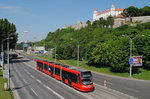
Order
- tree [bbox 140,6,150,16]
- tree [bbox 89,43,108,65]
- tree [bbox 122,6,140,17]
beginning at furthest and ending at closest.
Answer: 1. tree [bbox 122,6,140,17]
2. tree [bbox 140,6,150,16]
3. tree [bbox 89,43,108,65]

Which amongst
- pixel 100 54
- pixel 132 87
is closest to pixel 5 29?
pixel 100 54

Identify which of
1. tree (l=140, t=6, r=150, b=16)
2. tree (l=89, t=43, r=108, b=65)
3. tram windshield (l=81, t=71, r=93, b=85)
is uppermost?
tree (l=140, t=6, r=150, b=16)

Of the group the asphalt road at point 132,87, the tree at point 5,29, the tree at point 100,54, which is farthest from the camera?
the tree at point 5,29

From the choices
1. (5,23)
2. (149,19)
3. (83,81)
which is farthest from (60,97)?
(149,19)

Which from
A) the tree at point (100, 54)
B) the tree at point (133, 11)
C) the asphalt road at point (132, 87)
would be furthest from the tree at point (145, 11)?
the asphalt road at point (132, 87)

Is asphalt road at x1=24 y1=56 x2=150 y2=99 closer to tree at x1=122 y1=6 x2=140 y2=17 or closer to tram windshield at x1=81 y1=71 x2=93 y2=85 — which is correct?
tram windshield at x1=81 y1=71 x2=93 y2=85

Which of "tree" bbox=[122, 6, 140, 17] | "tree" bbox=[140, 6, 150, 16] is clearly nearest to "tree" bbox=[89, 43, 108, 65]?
"tree" bbox=[140, 6, 150, 16]

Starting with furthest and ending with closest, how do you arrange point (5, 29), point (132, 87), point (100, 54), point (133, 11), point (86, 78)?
point (133, 11), point (5, 29), point (100, 54), point (132, 87), point (86, 78)

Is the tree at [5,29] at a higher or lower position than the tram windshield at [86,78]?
higher

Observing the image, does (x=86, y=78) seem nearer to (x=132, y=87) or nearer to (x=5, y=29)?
(x=132, y=87)

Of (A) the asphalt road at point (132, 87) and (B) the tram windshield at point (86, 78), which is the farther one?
(A) the asphalt road at point (132, 87)

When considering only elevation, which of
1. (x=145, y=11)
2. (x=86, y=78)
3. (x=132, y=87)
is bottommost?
(x=132, y=87)

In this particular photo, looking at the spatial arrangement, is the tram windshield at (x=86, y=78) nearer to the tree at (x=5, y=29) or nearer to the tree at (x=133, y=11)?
the tree at (x=5, y=29)

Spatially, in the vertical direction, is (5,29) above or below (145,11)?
below
